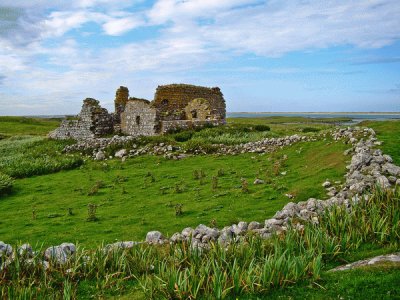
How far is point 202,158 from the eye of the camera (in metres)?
24.1

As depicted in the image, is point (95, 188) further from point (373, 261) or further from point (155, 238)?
point (373, 261)

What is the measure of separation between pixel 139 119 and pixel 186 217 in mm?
22945

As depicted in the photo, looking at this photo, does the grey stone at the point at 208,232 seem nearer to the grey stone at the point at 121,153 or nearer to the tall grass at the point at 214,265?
the tall grass at the point at 214,265

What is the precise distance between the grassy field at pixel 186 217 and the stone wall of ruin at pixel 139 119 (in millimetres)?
4261

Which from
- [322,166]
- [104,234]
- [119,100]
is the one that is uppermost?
[119,100]

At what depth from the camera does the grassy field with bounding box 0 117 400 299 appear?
7297 millimetres

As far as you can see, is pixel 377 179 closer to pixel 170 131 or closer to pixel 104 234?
pixel 104 234

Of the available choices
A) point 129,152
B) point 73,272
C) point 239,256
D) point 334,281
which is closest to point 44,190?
point 129,152

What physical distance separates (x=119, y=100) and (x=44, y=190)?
67.5 ft

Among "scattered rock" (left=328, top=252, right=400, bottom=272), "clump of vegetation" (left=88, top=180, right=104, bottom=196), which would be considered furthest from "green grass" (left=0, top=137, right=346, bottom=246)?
"scattered rock" (left=328, top=252, right=400, bottom=272)

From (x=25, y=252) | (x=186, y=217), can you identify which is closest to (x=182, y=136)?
(x=186, y=217)

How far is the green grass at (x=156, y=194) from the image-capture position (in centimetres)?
1294

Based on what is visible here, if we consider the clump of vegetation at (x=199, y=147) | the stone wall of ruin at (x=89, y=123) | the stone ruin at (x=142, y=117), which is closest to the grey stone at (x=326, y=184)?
the clump of vegetation at (x=199, y=147)

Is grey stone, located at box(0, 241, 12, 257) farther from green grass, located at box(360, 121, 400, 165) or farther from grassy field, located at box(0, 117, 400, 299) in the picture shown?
green grass, located at box(360, 121, 400, 165)
